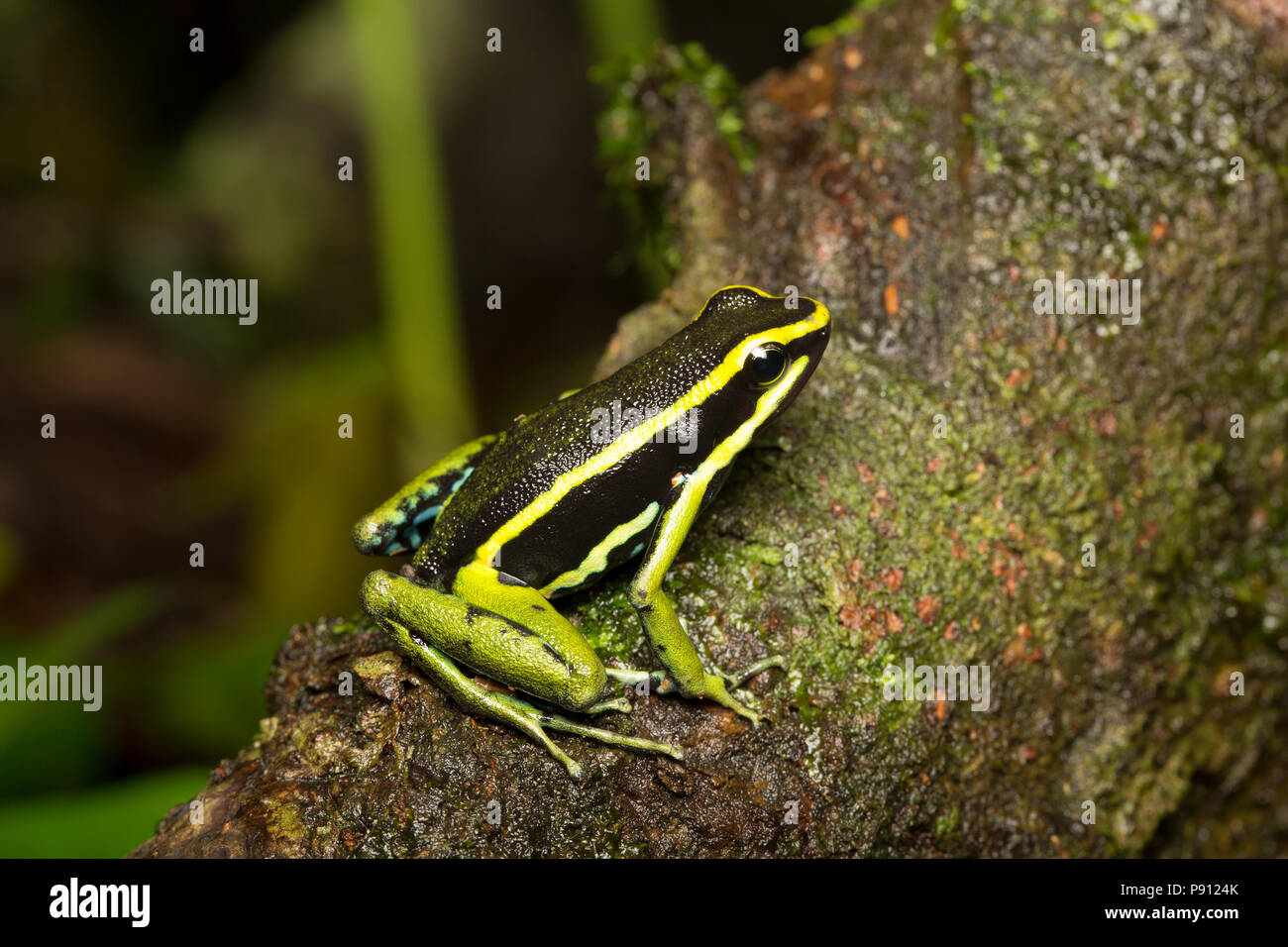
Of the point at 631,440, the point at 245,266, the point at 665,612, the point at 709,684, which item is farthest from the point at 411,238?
the point at 709,684

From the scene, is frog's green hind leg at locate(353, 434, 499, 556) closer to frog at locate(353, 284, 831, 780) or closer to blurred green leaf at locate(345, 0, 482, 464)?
frog at locate(353, 284, 831, 780)

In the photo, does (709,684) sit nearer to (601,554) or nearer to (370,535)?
(601,554)

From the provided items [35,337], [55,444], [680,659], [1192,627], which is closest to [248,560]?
[55,444]

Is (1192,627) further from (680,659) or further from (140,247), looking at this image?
(140,247)

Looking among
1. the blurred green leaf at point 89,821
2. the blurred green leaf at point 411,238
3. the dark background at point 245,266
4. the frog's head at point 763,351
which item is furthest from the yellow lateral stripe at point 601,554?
the dark background at point 245,266

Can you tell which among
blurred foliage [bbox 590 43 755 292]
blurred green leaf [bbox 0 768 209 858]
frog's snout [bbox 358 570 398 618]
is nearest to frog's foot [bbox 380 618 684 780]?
frog's snout [bbox 358 570 398 618]

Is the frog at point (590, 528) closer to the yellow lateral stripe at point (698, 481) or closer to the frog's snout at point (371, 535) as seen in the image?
the yellow lateral stripe at point (698, 481)
